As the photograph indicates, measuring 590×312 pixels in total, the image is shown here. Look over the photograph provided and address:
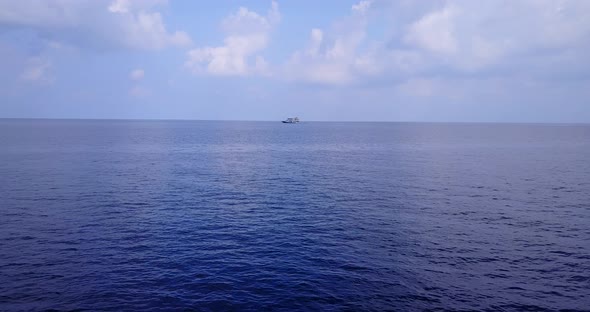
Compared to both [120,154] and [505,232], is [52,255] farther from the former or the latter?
[120,154]

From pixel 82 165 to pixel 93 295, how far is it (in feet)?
275

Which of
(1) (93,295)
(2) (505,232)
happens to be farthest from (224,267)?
(2) (505,232)

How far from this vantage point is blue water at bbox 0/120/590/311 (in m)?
35.8

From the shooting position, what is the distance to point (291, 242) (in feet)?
162

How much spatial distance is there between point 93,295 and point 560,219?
61976mm

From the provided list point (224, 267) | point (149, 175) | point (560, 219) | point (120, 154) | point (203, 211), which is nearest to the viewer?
point (224, 267)

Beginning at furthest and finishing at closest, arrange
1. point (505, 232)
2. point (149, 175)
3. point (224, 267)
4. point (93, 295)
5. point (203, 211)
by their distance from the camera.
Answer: point (149, 175) < point (203, 211) < point (505, 232) < point (224, 267) < point (93, 295)

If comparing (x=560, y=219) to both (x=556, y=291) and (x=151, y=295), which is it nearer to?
(x=556, y=291)

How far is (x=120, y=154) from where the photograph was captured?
14050 cm

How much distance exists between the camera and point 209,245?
48219 mm

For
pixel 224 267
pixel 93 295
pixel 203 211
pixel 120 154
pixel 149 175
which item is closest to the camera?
pixel 93 295

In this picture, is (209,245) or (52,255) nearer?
(52,255)

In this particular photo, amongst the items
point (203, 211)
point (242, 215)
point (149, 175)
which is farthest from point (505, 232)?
point (149, 175)

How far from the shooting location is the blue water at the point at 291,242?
35.8 metres
